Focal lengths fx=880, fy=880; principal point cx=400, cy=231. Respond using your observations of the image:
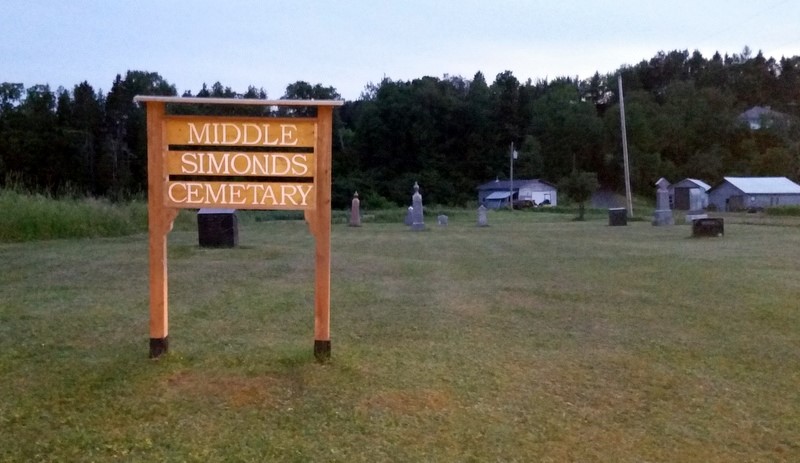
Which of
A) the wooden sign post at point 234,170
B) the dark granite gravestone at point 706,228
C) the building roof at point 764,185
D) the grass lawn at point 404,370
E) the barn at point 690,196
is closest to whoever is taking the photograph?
the grass lawn at point 404,370

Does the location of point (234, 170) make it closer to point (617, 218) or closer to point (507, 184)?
point (617, 218)

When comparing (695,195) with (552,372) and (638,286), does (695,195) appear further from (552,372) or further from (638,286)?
(552,372)

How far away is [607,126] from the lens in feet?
252

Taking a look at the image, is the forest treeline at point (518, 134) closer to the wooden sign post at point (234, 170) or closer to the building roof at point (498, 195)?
the building roof at point (498, 195)

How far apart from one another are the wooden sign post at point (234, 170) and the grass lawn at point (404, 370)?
797 mm

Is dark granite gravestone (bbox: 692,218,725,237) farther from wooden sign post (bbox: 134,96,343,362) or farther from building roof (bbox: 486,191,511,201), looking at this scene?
building roof (bbox: 486,191,511,201)

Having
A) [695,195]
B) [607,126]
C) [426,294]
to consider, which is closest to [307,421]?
[426,294]

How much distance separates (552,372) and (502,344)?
997 millimetres

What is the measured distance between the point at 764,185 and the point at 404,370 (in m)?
58.4

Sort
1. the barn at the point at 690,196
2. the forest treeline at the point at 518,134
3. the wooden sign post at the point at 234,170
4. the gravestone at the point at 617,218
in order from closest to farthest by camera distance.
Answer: the wooden sign post at the point at 234,170, the gravestone at the point at 617,218, the barn at the point at 690,196, the forest treeline at the point at 518,134

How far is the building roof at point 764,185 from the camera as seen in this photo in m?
57.8

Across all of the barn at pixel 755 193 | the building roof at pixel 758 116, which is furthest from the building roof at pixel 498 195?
the building roof at pixel 758 116

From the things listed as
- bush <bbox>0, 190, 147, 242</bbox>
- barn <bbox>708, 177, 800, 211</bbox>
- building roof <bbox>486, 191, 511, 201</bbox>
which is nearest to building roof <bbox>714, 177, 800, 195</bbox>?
barn <bbox>708, 177, 800, 211</bbox>

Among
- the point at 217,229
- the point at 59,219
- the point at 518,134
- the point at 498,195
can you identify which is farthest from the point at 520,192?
the point at 217,229
